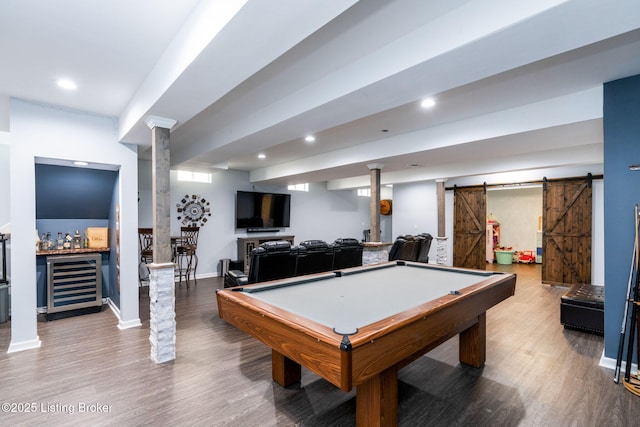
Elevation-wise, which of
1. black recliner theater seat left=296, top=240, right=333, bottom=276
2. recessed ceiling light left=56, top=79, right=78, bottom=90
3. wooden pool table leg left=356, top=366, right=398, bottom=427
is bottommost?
wooden pool table leg left=356, top=366, right=398, bottom=427

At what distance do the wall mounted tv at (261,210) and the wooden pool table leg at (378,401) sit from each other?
6782mm

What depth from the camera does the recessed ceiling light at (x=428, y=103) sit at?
3.46 m

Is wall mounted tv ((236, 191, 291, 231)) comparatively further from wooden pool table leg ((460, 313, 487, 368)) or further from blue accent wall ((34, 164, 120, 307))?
wooden pool table leg ((460, 313, 487, 368))

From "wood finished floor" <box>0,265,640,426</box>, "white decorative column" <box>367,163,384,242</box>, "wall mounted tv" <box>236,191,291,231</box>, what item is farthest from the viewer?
"wall mounted tv" <box>236,191,291,231</box>

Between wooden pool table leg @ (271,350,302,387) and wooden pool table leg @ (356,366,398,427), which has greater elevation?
wooden pool table leg @ (356,366,398,427)

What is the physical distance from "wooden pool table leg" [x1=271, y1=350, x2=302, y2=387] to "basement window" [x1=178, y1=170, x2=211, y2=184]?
5.73m

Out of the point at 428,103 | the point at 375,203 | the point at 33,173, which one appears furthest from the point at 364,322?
the point at 375,203

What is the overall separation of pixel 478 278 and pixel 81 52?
4235mm

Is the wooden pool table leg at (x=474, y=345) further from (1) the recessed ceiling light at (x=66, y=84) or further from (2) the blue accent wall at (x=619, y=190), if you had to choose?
(1) the recessed ceiling light at (x=66, y=84)

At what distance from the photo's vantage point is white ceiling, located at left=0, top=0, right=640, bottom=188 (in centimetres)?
181

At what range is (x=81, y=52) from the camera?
2.59 metres

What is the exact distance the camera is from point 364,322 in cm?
177

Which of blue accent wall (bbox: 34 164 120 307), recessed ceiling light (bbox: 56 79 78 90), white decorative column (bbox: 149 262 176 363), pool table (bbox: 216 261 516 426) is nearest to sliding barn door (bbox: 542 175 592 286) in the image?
pool table (bbox: 216 261 516 426)

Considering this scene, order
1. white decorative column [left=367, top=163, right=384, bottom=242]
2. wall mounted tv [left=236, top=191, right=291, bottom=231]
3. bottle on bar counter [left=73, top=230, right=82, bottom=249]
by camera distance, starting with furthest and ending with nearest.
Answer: wall mounted tv [left=236, top=191, right=291, bottom=231]
white decorative column [left=367, top=163, right=384, bottom=242]
bottle on bar counter [left=73, top=230, right=82, bottom=249]
